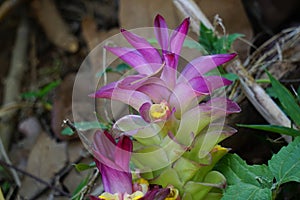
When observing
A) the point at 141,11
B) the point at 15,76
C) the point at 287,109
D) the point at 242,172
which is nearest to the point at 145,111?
the point at 242,172

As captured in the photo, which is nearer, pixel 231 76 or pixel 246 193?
pixel 246 193

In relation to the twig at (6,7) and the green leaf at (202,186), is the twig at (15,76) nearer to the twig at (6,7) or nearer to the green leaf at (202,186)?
the twig at (6,7)

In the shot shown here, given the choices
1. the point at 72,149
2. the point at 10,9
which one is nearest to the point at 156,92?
the point at 72,149

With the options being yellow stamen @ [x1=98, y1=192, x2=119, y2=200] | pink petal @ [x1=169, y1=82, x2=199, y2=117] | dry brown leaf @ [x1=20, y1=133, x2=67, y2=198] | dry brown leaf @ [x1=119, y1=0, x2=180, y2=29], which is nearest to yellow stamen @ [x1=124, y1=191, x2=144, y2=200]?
yellow stamen @ [x1=98, y1=192, x2=119, y2=200]

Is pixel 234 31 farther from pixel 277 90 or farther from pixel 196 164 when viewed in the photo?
pixel 196 164

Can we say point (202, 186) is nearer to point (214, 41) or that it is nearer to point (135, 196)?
point (135, 196)

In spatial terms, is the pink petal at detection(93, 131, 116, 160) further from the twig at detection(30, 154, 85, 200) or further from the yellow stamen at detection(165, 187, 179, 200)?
the twig at detection(30, 154, 85, 200)
